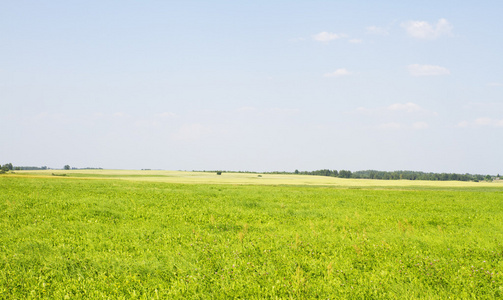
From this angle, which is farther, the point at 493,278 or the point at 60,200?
the point at 60,200

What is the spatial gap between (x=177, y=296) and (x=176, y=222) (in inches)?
319

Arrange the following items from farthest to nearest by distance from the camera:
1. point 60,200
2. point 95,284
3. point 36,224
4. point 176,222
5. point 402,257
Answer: point 60,200 → point 176,222 → point 36,224 → point 402,257 → point 95,284

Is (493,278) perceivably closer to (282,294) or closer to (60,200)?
(282,294)

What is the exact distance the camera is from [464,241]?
42.3 feet

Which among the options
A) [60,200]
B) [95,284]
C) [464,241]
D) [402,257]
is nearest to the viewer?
[95,284]

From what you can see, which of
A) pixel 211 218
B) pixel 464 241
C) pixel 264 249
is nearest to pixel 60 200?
pixel 211 218

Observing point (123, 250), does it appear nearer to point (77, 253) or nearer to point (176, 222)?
point (77, 253)

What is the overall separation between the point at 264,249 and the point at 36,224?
11207 millimetres

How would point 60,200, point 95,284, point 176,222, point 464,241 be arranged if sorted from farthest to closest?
point 60,200 → point 176,222 → point 464,241 → point 95,284

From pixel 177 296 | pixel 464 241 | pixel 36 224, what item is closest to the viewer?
pixel 177 296

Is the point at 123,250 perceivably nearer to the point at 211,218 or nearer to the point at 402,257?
the point at 211,218

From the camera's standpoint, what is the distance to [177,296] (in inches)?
318

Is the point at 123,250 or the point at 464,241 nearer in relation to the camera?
the point at 123,250

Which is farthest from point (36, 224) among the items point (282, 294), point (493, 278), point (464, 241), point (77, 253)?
point (464, 241)
